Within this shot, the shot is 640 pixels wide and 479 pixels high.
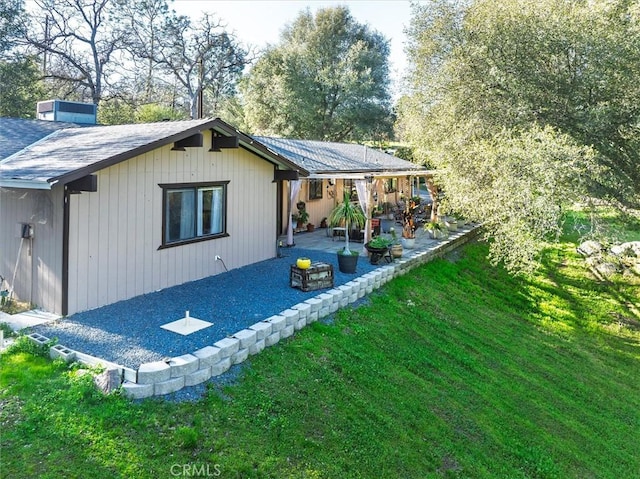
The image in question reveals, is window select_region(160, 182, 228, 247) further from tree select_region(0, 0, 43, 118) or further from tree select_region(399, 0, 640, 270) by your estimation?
tree select_region(0, 0, 43, 118)

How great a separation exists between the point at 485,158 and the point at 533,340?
14.6 ft

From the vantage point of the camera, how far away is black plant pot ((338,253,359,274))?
1018 centimetres

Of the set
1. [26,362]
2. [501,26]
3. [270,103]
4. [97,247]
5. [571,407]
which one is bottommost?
[571,407]

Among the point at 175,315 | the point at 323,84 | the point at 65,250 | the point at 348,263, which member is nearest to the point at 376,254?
the point at 348,263

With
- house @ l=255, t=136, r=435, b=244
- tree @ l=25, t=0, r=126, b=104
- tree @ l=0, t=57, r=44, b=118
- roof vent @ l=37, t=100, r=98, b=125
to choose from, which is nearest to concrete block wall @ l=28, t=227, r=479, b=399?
house @ l=255, t=136, r=435, b=244

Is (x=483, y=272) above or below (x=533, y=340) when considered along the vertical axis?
above

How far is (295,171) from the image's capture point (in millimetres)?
11359

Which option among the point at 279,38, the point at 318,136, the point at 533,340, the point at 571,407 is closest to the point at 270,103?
the point at 318,136

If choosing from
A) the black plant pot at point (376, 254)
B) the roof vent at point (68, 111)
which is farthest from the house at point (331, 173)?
the roof vent at point (68, 111)

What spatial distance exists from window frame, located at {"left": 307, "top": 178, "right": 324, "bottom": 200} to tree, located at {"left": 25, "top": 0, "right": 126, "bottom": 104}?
18.3m

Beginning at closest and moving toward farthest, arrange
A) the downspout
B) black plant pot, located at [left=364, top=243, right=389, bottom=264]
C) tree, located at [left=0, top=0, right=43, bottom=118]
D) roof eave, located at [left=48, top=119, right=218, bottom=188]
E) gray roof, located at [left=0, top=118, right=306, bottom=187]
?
roof eave, located at [left=48, top=119, right=218, bottom=188], gray roof, located at [left=0, top=118, right=306, bottom=187], the downspout, black plant pot, located at [left=364, top=243, right=389, bottom=264], tree, located at [left=0, top=0, right=43, bottom=118]

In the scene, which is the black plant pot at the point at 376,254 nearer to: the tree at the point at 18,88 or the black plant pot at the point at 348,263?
the black plant pot at the point at 348,263

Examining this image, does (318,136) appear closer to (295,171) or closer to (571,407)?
(295,171)

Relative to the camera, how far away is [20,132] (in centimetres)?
1003
